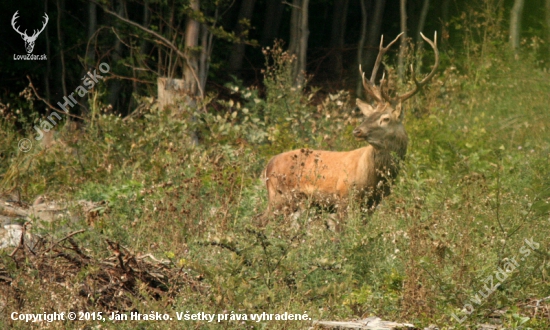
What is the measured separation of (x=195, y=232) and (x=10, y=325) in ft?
7.49

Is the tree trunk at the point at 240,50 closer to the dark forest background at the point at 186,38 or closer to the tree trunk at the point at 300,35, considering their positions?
the dark forest background at the point at 186,38

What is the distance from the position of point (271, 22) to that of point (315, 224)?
1133 cm

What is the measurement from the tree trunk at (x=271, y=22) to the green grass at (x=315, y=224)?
294 inches

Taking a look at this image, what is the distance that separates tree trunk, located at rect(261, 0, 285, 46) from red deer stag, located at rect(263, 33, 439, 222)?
936 cm

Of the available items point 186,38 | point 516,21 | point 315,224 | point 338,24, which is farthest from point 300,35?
point 315,224

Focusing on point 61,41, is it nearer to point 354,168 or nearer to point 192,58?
point 192,58

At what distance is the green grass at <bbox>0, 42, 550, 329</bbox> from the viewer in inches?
199

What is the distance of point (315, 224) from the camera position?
657cm

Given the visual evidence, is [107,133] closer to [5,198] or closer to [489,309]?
[5,198]

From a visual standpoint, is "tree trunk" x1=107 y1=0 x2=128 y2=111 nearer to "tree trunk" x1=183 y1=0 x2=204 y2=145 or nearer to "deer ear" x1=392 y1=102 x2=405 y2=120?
"tree trunk" x1=183 y1=0 x2=204 y2=145

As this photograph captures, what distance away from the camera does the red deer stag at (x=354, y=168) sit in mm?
7777

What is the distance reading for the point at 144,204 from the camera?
759 cm

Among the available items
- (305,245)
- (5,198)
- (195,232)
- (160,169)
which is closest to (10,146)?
(5,198)

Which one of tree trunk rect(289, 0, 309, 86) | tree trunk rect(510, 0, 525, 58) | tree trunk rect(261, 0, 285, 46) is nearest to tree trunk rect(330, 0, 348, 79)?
tree trunk rect(261, 0, 285, 46)
